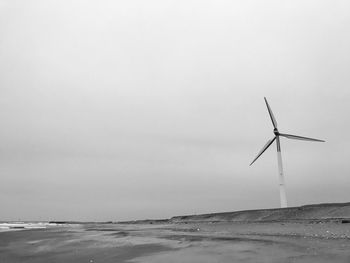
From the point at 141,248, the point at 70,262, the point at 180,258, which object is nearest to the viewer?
the point at 180,258

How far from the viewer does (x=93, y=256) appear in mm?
23469

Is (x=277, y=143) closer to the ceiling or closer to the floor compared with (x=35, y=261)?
closer to the ceiling

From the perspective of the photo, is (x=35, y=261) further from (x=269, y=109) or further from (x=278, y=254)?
(x=269, y=109)

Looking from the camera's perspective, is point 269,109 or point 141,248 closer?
point 141,248

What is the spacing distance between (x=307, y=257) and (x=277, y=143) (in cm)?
5855

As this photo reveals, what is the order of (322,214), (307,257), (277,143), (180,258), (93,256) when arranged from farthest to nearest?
(277,143)
(322,214)
(93,256)
(180,258)
(307,257)

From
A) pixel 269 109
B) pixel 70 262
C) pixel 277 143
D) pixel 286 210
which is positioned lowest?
pixel 70 262

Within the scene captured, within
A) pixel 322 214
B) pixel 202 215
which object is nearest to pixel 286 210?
pixel 322 214

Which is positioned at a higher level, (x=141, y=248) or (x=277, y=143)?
(x=277, y=143)

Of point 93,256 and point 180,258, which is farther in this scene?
point 93,256

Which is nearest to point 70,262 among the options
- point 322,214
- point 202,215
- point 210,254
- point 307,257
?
point 210,254

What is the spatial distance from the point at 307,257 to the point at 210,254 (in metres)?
5.21

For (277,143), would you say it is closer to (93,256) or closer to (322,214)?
(322,214)

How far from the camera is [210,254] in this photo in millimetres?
20531
